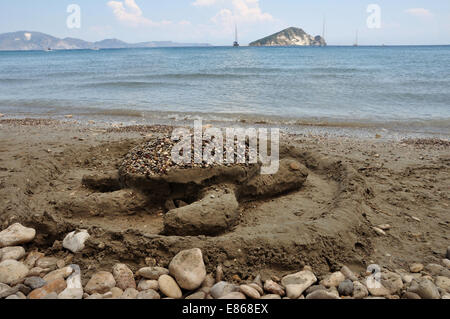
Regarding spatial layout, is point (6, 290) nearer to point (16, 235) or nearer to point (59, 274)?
point (59, 274)

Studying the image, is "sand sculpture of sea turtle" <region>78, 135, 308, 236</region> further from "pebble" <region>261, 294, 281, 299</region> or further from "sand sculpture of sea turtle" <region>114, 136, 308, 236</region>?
"pebble" <region>261, 294, 281, 299</region>

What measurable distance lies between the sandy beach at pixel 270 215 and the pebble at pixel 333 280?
108mm

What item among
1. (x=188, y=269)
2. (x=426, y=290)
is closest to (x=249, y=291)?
(x=188, y=269)

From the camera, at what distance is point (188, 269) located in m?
2.77

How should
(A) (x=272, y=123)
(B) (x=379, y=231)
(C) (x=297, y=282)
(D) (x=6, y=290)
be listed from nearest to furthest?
1. (D) (x=6, y=290)
2. (C) (x=297, y=282)
3. (B) (x=379, y=231)
4. (A) (x=272, y=123)

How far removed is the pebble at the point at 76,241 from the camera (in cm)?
316

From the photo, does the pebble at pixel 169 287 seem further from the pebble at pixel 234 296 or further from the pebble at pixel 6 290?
the pebble at pixel 6 290

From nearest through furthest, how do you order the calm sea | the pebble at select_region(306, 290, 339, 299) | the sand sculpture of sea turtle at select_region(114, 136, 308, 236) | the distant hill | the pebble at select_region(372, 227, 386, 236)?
the pebble at select_region(306, 290, 339, 299) → the sand sculpture of sea turtle at select_region(114, 136, 308, 236) → the pebble at select_region(372, 227, 386, 236) → the calm sea → the distant hill

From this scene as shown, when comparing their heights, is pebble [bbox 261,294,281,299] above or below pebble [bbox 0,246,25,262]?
below

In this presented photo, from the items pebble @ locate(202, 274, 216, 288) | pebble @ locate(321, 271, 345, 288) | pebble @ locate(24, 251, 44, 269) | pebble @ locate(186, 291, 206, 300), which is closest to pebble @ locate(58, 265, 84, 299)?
pebble @ locate(24, 251, 44, 269)

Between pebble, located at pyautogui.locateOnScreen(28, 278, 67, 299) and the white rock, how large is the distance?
16.5 inches

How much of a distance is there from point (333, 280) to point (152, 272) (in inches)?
60.5

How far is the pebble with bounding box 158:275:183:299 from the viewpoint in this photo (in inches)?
→ 105
